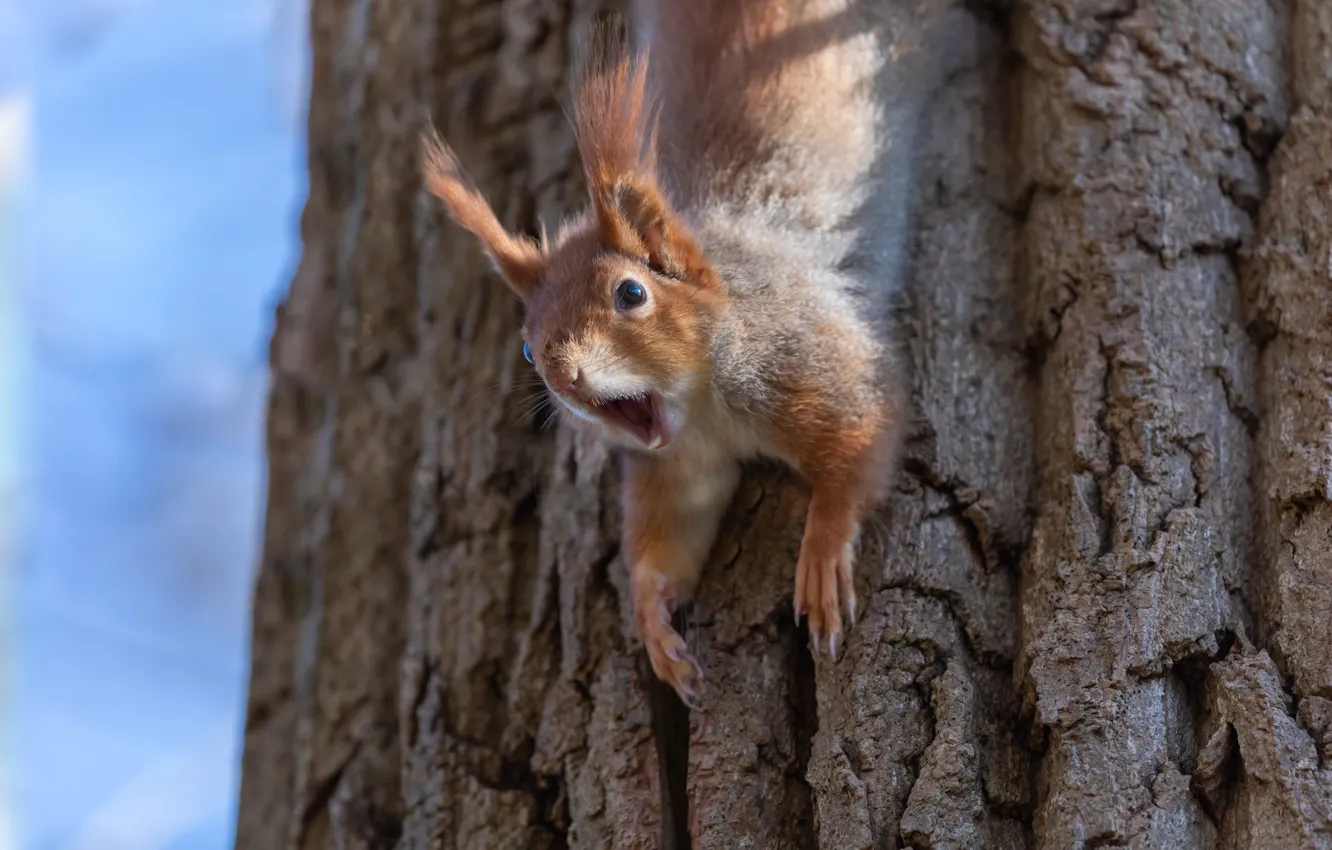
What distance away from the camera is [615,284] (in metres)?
1.86

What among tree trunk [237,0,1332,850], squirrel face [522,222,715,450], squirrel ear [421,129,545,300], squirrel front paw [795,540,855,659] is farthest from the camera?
squirrel ear [421,129,545,300]

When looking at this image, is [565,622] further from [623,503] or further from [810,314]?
[810,314]

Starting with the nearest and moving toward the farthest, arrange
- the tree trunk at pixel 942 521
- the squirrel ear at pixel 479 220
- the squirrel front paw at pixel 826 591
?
the tree trunk at pixel 942 521 < the squirrel front paw at pixel 826 591 < the squirrel ear at pixel 479 220

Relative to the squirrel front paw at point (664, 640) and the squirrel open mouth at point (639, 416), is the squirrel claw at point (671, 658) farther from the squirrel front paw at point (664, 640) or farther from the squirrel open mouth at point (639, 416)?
the squirrel open mouth at point (639, 416)

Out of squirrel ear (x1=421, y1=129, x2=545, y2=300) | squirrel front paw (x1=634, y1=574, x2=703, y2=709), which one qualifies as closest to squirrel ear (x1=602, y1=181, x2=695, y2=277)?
squirrel ear (x1=421, y1=129, x2=545, y2=300)

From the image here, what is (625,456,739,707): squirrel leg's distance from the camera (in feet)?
5.90

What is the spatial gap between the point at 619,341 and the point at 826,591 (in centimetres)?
43

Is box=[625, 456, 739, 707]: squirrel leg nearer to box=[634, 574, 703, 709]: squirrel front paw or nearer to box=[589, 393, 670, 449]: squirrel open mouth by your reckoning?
box=[634, 574, 703, 709]: squirrel front paw

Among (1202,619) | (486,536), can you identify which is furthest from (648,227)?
(1202,619)

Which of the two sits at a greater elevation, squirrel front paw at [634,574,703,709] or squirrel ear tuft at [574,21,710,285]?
squirrel ear tuft at [574,21,710,285]

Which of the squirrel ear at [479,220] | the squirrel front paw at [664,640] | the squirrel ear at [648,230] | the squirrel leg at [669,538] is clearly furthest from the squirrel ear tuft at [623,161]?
the squirrel front paw at [664,640]

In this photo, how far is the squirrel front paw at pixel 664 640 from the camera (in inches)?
69.8

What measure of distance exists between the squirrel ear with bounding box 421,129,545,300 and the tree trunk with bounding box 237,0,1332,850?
0.21m

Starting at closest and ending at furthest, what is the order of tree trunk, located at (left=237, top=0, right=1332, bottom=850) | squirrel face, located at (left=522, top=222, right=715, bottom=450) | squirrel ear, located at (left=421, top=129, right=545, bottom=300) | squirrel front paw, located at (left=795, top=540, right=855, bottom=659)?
tree trunk, located at (left=237, top=0, right=1332, bottom=850) → squirrel front paw, located at (left=795, top=540, right=855, bottom=659) → squirrel face, located at (left=522, top=222, right=715, bottom=450) → squirrel ear, located at (left=421, top=129, right=545, bottom=300)
